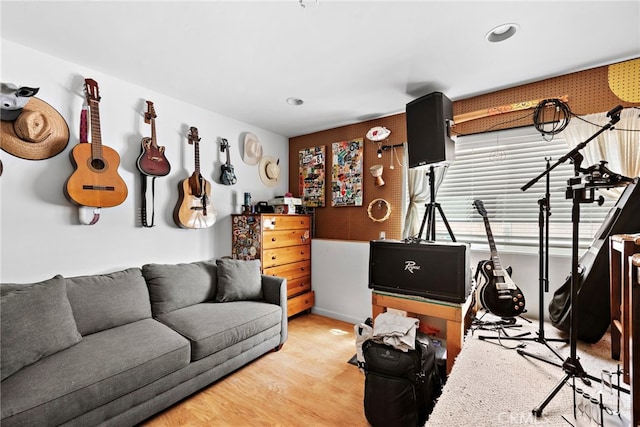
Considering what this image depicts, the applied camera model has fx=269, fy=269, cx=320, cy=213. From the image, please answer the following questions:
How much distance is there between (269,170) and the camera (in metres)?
3.71

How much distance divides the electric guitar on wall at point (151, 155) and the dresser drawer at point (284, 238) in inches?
47.3

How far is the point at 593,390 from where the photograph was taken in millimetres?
1379

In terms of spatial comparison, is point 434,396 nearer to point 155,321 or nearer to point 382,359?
point 382,359

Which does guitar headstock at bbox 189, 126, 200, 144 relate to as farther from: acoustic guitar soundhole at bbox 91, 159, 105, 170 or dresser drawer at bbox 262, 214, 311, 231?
dresser drawer at bbox 262, 214, 311, 231

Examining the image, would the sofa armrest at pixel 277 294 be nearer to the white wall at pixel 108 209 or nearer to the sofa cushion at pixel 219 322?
the sofa cushion at pixel 219 322

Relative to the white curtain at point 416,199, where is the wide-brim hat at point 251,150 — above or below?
above

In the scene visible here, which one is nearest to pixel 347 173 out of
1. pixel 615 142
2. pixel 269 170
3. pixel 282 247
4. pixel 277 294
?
pixel 269 170

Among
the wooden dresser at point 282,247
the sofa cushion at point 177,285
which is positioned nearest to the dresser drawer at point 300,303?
the wooden dresser at point 282,247

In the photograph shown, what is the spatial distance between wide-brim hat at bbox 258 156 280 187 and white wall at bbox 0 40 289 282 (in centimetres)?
43

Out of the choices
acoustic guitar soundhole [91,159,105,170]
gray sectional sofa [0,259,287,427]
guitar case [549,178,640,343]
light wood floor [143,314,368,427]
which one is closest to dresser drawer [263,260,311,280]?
gray sectional sofa [0,259,287,427]

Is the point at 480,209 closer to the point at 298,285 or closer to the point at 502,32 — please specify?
the point at 502,32

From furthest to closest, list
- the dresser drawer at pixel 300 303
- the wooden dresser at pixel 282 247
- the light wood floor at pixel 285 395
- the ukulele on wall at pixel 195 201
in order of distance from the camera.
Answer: the dresser drawer at pixel 300 303 < the wooden dresser at pixel 282 247 < the ukulele on wall at pixel 195 201 < the light wood floor at pixel 285 395

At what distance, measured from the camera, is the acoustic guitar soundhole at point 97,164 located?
2125mm

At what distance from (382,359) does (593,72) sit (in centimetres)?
277
